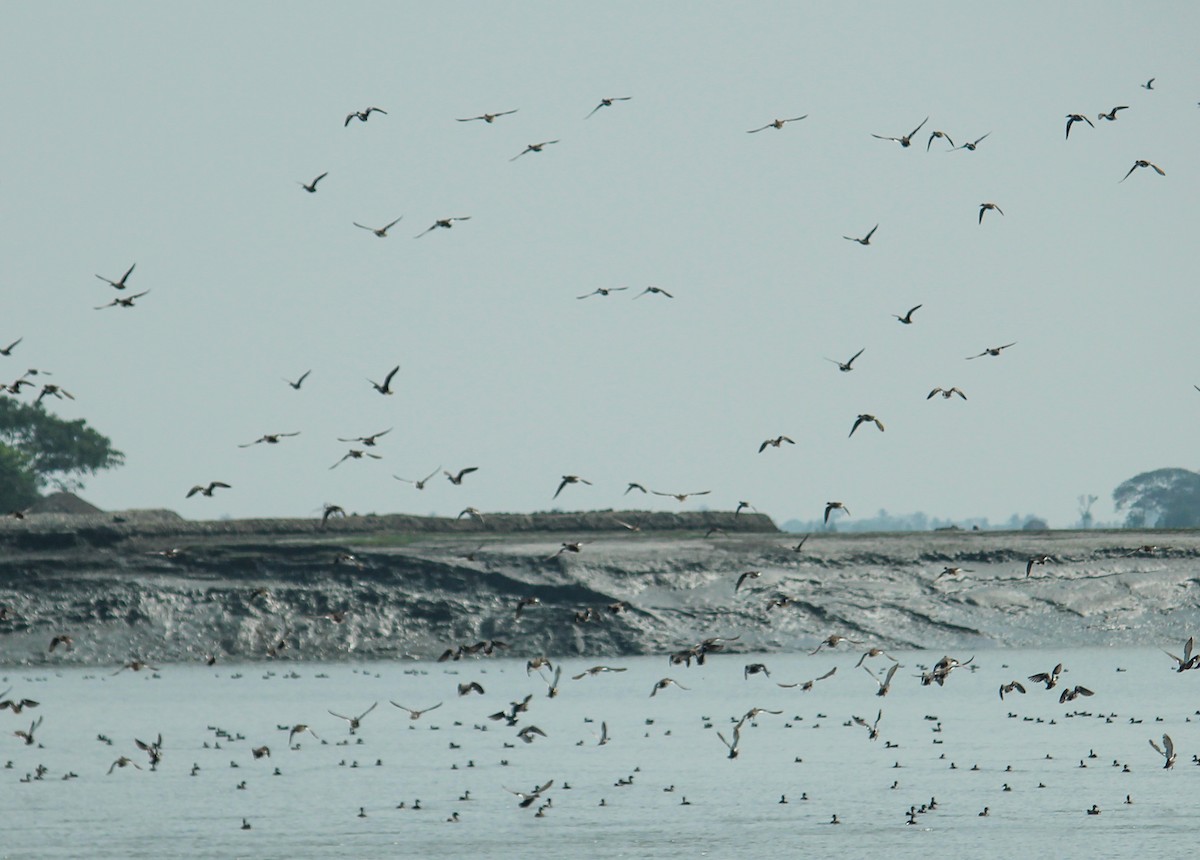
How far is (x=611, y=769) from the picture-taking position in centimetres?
4297

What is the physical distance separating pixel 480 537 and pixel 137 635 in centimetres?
1908

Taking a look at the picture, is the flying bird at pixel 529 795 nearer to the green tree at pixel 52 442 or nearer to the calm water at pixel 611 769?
the calm water at pixel 611 769

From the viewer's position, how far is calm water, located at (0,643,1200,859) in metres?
33.2

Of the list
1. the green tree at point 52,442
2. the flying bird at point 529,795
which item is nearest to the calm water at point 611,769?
the flying bird at point 529,795

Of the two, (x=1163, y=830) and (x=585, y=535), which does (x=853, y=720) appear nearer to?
(x=1163, y=830)

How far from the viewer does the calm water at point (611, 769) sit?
33.2 m

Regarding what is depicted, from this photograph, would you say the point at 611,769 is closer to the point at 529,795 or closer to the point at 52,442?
the point at 529,795

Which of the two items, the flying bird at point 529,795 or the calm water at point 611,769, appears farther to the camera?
the flying bird at point 529,795

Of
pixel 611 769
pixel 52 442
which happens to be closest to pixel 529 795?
pixel 611 769

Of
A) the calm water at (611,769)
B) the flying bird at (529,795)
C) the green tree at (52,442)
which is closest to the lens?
the calm water at (611,769)

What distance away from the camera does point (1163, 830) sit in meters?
32.7

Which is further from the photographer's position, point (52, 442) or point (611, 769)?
point (52, 442)

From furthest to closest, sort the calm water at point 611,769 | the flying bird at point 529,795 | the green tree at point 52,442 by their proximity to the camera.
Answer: the green tree at point 52,442, the flying bird at point 529,795, the calm water at point 611,769

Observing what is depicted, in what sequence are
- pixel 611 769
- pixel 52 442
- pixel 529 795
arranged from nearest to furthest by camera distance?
pixel 529 795, pixel 611 769, pixel 52 442
